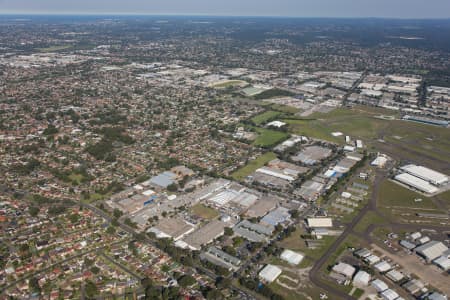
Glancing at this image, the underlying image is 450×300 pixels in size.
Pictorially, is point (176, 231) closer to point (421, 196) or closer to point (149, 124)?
point (421, 196)

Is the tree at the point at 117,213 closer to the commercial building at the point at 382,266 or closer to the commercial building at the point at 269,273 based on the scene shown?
the commercial building at the point at 269,273

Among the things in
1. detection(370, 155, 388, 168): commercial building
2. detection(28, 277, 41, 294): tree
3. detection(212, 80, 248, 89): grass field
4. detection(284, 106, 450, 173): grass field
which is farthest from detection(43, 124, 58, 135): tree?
detection(370, 155, 388, 168): commercial building

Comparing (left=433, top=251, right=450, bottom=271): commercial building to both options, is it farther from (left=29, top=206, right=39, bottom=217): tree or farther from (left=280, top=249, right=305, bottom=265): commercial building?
(left=29, top=206, right=39, bottom=217): tree

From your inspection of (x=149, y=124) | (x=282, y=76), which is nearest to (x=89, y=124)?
(x=149, y=124)

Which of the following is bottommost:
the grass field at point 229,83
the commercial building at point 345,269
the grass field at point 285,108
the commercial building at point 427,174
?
the commercial building at point 345,269

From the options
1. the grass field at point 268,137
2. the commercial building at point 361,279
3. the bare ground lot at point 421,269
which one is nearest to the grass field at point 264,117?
the grass field at point 268,137

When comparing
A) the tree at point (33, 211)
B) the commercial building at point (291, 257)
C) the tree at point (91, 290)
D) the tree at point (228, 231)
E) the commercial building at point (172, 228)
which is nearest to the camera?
the tree at point (91, 290)
